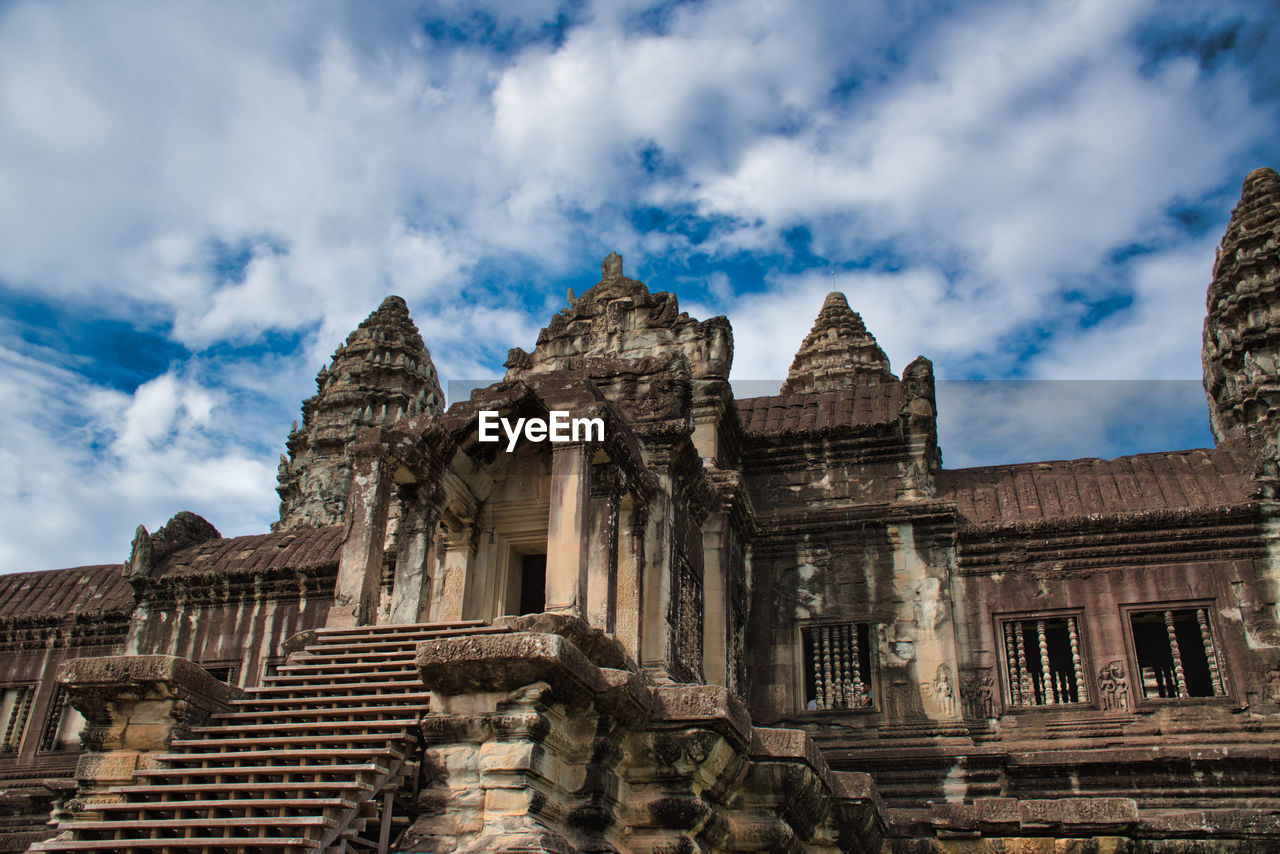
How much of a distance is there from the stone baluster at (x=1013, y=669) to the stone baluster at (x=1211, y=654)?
1.99 meters

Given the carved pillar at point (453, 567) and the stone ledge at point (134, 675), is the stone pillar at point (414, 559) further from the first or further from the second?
the stone ledge at point (134, 675)

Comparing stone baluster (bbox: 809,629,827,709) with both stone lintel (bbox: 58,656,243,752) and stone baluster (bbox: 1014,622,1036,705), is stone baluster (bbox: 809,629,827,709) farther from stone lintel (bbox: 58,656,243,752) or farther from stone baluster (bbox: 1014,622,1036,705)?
stone lintel (bbox: 58,656,243,752)

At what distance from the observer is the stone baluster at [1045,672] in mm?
11969

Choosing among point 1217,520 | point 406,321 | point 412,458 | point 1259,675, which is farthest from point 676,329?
point 406,321

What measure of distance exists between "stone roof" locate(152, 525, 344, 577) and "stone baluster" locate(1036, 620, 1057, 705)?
9299 mm

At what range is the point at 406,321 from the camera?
34.7 metres

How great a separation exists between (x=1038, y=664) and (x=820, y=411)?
4.25 metres

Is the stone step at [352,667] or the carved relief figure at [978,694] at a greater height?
the carved relief figure at [978,694]

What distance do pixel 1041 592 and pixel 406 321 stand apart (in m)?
25.8

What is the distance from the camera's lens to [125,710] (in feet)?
24.8

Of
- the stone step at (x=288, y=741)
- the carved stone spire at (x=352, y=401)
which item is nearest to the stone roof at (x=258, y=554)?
the stone step at (x=288, y=741)

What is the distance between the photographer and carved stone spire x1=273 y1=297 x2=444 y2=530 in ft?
99.9

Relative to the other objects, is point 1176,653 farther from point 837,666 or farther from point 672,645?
point 672,645

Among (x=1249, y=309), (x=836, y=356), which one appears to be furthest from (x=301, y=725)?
(x=836, y=356)
